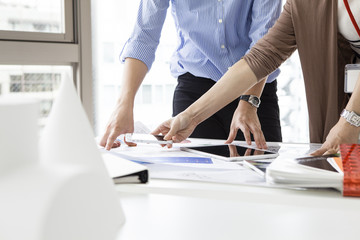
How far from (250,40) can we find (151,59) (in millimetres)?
398

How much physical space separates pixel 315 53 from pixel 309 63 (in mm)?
36

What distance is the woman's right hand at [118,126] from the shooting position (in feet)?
4.01

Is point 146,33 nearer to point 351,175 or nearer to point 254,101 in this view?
point 254,101

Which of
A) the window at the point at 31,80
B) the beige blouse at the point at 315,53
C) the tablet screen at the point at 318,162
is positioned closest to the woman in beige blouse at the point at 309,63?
the beige blouse at the point at 315,53

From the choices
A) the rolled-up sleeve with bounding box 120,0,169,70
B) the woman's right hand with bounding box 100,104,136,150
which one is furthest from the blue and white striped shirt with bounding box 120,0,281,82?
the woman's right hand with bounding box 100,104,136,150

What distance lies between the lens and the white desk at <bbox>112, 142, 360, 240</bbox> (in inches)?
22.1

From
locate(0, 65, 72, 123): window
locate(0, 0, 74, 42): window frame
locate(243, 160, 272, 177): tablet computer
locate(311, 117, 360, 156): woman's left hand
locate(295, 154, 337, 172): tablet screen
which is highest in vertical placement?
locate(0, 0, 74, 42): window frame

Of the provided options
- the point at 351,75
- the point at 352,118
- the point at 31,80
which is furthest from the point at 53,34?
the point at 352,118

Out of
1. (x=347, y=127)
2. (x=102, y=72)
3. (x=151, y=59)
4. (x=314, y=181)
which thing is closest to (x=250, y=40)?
(x=151, y=59)

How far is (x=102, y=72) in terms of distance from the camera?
3.00 m

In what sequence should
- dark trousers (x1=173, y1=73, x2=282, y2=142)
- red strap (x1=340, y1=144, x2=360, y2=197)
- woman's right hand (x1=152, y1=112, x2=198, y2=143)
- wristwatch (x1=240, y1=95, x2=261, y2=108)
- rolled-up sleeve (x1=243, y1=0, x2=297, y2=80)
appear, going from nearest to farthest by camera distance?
red strap (x1=340, y1=144, x2=360, y2=197), woman's right hand (x1=152, y1=112, x2=198, y2=143), rolled-up sleeve (x1=243, y1=0, x2=297, y2=80), wristwatch (x1=240, y1=95, x2=261, y2=108), dark trousers (x1=173, y1=73, x2=282, y2=142)

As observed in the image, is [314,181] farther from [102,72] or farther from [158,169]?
[102,72]

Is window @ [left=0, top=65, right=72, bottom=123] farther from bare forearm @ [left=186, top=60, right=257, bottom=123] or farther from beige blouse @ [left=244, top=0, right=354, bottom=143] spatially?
beige blouse @ [left=244, top=0, right=354, bottom=143]

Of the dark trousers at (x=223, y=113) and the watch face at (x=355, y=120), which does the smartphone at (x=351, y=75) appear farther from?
the dark trousers at (x=223, y=113)
